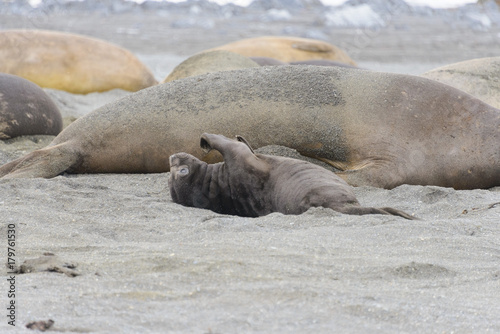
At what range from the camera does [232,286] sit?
209 centimetres

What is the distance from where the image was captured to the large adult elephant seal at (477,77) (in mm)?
6402

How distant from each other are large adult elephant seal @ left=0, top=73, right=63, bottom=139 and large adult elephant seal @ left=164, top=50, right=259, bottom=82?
4.40 feet

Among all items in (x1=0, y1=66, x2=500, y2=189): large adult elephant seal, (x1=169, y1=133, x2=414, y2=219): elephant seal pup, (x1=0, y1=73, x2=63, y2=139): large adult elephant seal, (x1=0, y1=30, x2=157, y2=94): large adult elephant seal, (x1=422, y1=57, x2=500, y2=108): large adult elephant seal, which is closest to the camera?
(x1=169, y1=133, x2=414, y2=219): elephant seal pup

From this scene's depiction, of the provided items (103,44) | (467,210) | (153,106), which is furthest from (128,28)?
(467,210)

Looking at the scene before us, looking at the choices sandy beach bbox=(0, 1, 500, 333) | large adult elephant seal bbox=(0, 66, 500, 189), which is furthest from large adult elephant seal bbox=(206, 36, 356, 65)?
sandy beach bbox=(0, 1, 500, 333)

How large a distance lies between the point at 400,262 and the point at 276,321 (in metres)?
0.77

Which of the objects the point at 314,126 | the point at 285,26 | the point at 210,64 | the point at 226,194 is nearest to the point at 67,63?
the point at 210,64

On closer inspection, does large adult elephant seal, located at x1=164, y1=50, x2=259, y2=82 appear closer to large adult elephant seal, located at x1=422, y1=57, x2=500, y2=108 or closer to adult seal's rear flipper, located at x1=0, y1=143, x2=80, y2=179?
large adult elephant seal, located at x1=422, y1=57, x2=500, y2=108

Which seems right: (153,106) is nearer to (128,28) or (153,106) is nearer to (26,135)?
(26,135)

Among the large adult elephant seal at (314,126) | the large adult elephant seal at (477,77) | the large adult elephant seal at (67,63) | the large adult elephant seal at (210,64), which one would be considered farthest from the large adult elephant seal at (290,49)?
the large adult elephant seal at (314,126)

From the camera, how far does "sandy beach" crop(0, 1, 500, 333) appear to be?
73.7 inches

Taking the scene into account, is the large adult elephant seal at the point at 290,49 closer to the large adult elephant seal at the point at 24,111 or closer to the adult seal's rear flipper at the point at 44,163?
the large adult elephant seal at the point at 24,111

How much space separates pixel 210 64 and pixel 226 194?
141 inches

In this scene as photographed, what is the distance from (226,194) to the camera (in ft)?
11.9
